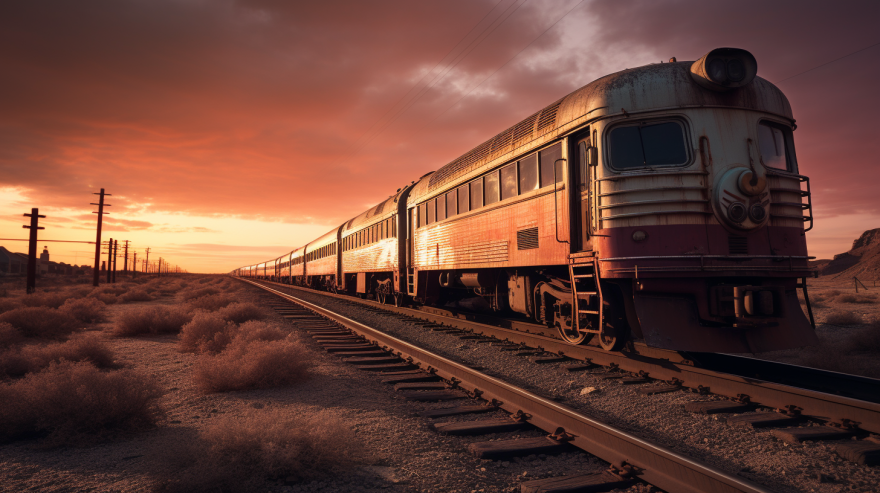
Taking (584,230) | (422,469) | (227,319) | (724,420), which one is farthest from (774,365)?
(227,319)

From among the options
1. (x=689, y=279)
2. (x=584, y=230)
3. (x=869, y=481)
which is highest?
(x=584, y=230)

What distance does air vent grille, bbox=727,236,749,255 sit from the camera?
17.9ft

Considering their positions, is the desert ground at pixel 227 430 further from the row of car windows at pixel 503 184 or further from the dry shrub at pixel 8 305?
the dry shrub at pixel 8 305

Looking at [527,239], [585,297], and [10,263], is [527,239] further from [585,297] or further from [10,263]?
[10,263]

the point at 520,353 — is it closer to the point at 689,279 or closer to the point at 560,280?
the point at 560,280

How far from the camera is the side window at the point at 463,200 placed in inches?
403

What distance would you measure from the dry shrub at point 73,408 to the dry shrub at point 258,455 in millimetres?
1270

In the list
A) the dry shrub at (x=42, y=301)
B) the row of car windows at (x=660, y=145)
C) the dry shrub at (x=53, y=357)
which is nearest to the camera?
the row of car windows at (x=660, y=145)

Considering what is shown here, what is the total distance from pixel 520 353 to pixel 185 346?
19.5 ft

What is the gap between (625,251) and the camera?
5.64 meters

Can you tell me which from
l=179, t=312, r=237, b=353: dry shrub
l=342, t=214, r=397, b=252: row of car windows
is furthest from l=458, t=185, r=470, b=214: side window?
l=179, t=312, r=237, b=353: dry shrub

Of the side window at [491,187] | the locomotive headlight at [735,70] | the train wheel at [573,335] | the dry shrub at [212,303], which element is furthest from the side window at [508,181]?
the dry shrub at [212,303]

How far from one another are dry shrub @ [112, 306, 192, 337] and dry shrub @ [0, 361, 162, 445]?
705cm

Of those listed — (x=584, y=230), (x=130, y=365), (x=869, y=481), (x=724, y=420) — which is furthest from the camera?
(x=130, y=365)
